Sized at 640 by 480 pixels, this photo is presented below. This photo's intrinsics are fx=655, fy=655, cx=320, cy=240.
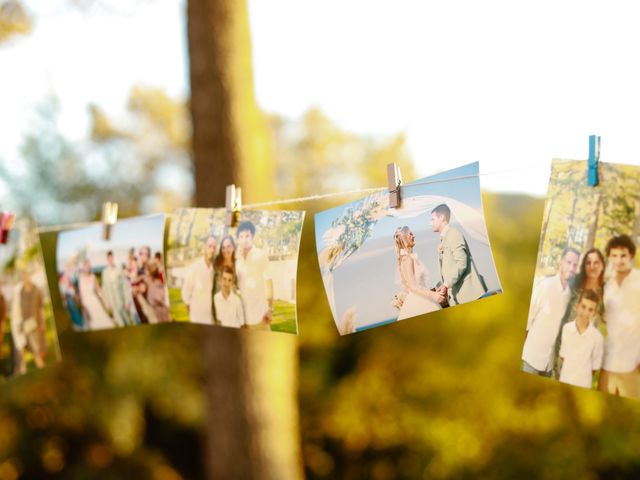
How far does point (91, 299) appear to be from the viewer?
1.40 m

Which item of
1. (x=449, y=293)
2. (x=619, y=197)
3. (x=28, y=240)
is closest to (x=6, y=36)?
(x=28, y=240)

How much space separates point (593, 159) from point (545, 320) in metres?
0.21

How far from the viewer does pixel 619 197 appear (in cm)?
80

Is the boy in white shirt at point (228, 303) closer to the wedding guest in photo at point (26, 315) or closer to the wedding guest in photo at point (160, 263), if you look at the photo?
the wedding guest in photo at point (160, 263)

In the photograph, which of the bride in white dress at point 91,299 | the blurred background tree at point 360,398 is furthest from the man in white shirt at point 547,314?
the blurred background tree at point 360,398

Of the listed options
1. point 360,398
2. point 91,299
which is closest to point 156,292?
point 91,299

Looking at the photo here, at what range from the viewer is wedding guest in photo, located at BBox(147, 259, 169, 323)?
1312mm

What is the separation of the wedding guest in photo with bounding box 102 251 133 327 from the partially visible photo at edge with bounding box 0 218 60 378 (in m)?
0.17

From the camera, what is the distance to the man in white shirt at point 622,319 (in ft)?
2.59

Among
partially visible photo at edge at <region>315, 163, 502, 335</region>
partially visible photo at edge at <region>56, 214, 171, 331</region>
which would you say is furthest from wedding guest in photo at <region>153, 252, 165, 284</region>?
partially visible photo at edge at <region>315, 163, 502, 335</region>

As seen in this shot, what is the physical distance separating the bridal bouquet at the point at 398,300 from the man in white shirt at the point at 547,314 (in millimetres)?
203

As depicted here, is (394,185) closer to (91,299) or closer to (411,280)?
(411,280)

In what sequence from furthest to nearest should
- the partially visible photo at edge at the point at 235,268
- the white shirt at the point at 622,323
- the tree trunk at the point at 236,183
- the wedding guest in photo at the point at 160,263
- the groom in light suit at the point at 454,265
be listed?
the tree trunk at the point at 236,183, the wedding guest in photo at the point at 160,263, the partially visible photo at edge at the point at 235,268, the groom in light suit at the point at 454,265, the white shirt at the point at 622,323

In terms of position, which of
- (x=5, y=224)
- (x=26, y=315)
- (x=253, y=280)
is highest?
(x=5, y=224)
